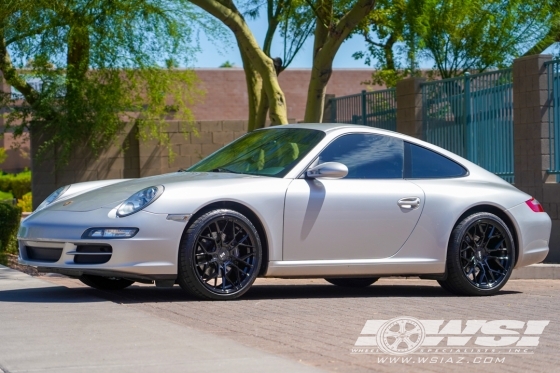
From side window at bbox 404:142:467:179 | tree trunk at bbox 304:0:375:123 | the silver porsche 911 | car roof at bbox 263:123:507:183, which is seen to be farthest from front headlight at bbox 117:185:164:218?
tree trunk at bbox 304:0:375:123

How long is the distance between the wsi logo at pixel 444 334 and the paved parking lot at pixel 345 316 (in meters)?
0.04

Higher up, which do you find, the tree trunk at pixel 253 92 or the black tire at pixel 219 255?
the tree trunk at pixel 253 92

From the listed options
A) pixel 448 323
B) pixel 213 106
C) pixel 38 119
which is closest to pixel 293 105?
pixel 213 106

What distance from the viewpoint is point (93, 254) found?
24.4 ft

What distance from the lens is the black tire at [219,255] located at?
24.7ft

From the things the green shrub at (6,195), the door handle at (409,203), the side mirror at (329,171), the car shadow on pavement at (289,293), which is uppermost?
the side mirror at (329,171)

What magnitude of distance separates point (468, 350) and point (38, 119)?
1457 cm

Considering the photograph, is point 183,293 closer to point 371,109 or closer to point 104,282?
point 104,282

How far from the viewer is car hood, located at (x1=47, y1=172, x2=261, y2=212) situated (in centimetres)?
768

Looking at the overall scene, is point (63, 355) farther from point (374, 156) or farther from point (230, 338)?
point (374, 156)

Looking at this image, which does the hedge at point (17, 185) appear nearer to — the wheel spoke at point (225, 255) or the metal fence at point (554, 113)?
the metal fence at point (554, 113)

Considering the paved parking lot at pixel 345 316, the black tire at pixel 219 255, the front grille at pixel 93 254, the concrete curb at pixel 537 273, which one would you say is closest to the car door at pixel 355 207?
the black tire at pixel 219 255

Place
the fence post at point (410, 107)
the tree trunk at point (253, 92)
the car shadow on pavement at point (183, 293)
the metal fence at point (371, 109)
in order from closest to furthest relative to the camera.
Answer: the car shadow on pavement at point (183, 293) < the fence post at point (410, 107) < the tree trunk at point (253, 92) < the metal fence at point (371, 109)

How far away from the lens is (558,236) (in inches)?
494
